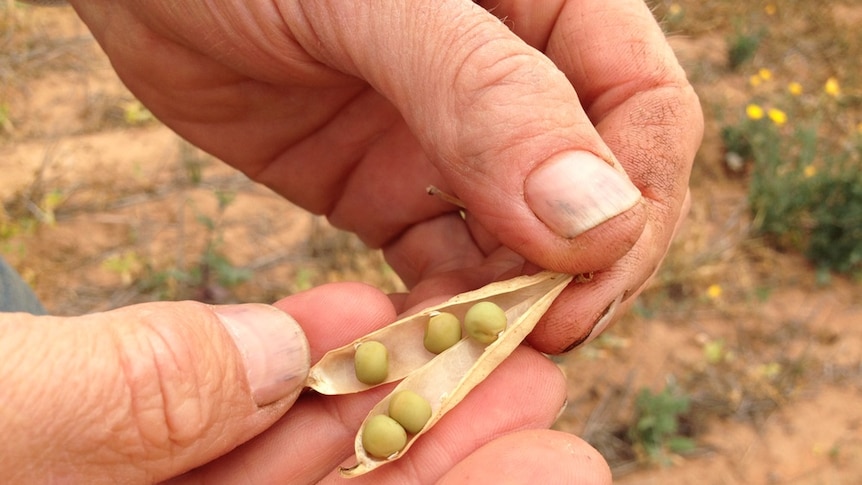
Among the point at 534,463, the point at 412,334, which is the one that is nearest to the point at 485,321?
the point at 412,334

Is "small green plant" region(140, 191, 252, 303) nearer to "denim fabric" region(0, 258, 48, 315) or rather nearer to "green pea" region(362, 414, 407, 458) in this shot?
"denim fabric" region(0, 258, 48, 315)

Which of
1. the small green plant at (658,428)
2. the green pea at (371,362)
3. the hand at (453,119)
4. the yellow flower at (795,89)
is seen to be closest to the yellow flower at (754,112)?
the yellow flower at (795,89)

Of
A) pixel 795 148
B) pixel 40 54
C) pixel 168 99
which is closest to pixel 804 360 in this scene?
pixel 795 148

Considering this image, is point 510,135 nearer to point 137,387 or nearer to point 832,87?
point 137,387

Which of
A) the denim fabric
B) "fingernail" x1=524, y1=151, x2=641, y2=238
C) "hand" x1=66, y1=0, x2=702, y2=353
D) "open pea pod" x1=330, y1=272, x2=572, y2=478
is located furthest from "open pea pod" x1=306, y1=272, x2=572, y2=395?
the denim fabric

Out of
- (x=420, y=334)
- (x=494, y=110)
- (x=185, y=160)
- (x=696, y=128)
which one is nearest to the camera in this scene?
(x=494, y=110)

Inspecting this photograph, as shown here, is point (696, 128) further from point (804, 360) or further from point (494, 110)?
point (804, 360)
